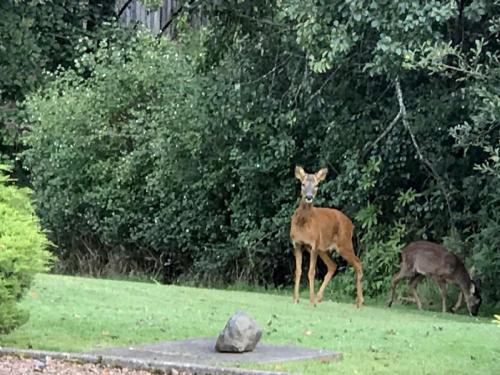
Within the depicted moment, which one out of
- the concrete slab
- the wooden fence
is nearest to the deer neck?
the concrete slab

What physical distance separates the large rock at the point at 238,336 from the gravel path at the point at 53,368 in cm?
89

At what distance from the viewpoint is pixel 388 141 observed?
60.1 feet

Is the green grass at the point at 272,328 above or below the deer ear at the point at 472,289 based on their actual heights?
below

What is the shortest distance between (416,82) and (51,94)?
8.83 metres

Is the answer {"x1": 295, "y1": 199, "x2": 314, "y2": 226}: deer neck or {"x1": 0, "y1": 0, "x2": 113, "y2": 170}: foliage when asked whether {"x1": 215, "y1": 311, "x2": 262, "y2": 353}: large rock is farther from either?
{"x1": 0, "y1": 0, "x2": 113, "y2": 170}: foliage

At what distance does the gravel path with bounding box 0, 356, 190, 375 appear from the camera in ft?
28.0

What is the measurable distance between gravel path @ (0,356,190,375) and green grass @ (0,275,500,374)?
26.7 inches

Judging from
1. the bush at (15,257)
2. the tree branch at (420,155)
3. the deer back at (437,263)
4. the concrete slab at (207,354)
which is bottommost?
the concrete slab at (207,354)

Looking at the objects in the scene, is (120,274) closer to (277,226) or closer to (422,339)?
(277,226)

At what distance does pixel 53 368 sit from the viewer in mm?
8711

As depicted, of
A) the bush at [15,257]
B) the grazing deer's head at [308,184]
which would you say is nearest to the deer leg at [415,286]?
the grazing deer's head at [308,184]

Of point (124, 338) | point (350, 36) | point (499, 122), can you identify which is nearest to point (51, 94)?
point (350, 36)

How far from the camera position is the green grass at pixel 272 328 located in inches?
378

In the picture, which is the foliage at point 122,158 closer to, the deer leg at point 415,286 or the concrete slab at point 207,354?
the deer leg at point 415,286
